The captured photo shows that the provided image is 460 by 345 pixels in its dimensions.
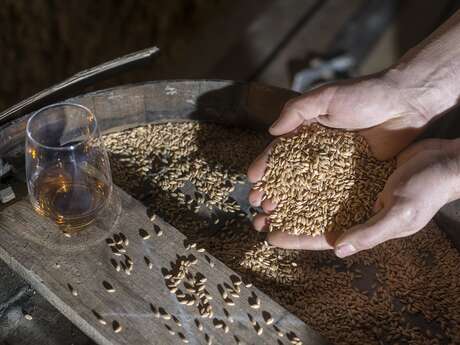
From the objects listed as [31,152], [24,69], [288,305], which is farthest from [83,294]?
[24,69]

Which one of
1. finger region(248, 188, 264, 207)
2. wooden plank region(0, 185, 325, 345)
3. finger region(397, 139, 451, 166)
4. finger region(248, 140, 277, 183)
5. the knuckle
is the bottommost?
wooden plank region(0, 185, 325, 345)

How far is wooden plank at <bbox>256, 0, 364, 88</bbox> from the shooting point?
9.96 ft

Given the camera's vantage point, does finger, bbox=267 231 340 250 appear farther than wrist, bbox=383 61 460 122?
No

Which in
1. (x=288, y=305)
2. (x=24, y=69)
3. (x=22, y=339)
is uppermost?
(x=288, y=305)

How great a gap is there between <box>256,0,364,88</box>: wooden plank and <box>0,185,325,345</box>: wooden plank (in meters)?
1.76

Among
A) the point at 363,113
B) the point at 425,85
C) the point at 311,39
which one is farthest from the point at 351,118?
the point at 311,39

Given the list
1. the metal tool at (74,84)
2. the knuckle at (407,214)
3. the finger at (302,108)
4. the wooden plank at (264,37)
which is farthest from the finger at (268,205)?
the wooden plank at (264,37)

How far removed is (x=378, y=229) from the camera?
1.35m

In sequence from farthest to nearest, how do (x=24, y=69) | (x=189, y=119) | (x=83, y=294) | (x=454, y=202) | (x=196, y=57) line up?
(x=196, y=57), (x=24, y=69), (x=189, y=119), (x=454, y=202), (x=83, y=294)

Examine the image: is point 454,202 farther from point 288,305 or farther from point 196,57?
point 196,57

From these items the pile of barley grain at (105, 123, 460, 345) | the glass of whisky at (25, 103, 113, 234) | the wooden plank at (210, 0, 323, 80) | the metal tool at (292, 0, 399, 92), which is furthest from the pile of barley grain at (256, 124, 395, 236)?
the wooden plank at (210, 0, 323, 80)

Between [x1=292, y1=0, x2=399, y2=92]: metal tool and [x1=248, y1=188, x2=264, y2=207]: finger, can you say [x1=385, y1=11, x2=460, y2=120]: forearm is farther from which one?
[x1=292, y1=0, x2=399, y2=92]: metal tool

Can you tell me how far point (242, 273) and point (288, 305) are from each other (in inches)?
5.3

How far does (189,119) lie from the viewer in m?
1.77
